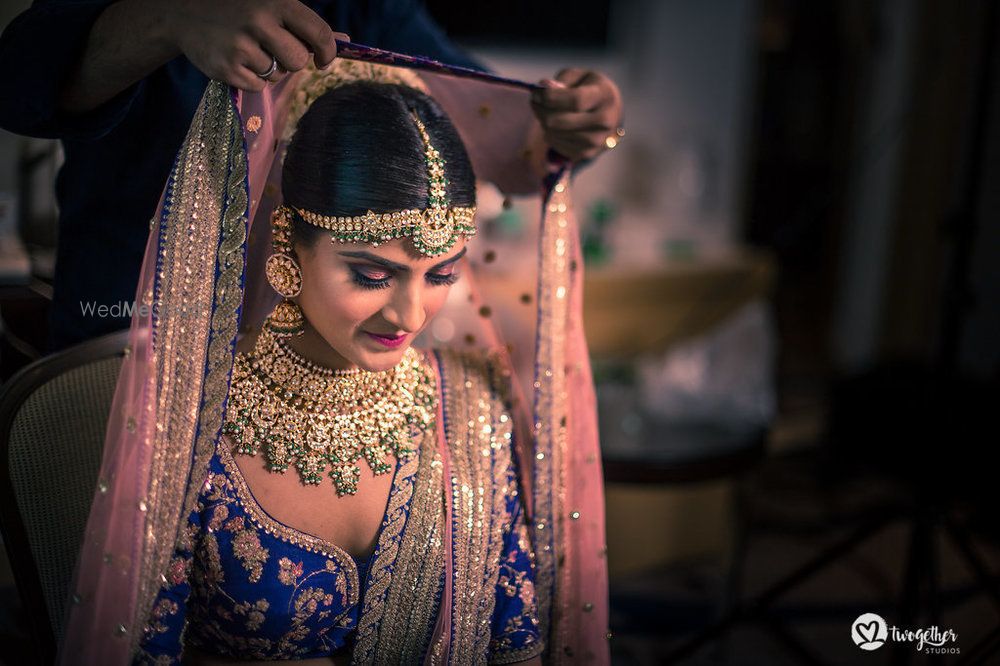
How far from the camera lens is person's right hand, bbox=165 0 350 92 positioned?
0.89 meters

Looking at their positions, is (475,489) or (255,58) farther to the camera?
(475,489)

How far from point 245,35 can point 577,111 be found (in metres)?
0.47

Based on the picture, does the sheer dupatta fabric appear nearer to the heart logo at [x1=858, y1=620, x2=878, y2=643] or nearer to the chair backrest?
the chair backrest

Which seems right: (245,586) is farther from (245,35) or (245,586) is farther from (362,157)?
(245,35)

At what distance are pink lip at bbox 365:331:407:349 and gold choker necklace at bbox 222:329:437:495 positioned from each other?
94 mm

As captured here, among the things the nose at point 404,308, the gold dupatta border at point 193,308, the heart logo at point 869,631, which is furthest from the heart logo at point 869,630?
the gold dupatta border at point 193,308

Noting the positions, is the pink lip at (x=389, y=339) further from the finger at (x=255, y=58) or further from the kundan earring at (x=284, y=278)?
the finger at (x=255, y=58)

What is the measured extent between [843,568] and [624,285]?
1.26m

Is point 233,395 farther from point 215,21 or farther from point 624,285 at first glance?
point 624,285

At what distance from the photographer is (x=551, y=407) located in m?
1.24

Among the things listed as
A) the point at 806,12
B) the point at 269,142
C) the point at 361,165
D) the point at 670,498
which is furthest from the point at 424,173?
the point at 806,12

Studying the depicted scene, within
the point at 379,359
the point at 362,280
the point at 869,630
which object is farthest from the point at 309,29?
the point at 869,630

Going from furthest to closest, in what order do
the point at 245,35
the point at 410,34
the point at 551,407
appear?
the point at 410,34, the point at 551,407, the point at 245,35

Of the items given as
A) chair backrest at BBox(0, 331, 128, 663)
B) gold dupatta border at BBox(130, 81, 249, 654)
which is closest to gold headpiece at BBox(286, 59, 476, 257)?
gold dupatta border at BBox(130, 81, 249, 654)
